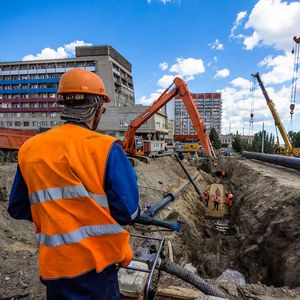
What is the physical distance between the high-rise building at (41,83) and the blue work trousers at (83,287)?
5795 centimetres

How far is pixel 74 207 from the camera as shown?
1.65m

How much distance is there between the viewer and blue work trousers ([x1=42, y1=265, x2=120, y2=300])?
5.43ft

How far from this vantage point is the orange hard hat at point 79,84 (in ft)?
6.26

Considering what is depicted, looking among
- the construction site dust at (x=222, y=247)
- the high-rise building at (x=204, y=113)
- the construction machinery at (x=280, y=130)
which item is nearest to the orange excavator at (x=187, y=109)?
the construction site dust at (x=222, y=247)

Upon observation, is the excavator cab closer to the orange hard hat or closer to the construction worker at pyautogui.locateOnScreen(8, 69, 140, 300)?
the orange hard hat

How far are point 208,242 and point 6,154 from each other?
12.6 meters

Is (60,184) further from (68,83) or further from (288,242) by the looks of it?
(288,242)

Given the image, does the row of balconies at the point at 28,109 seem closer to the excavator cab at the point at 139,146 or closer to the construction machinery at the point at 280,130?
the excavator cab at the point at 139,146

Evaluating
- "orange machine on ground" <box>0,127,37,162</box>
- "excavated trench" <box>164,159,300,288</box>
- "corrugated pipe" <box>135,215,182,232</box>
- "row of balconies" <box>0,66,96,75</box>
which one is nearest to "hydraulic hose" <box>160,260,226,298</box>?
"corrugated pipe" <box>135,215,182,232</box>

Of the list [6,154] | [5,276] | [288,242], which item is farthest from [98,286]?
[6,154]

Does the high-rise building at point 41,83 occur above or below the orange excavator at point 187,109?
above

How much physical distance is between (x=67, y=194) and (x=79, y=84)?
0.77m

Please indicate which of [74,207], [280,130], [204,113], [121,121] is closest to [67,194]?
[74,207]

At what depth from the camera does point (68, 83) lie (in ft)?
6.30
